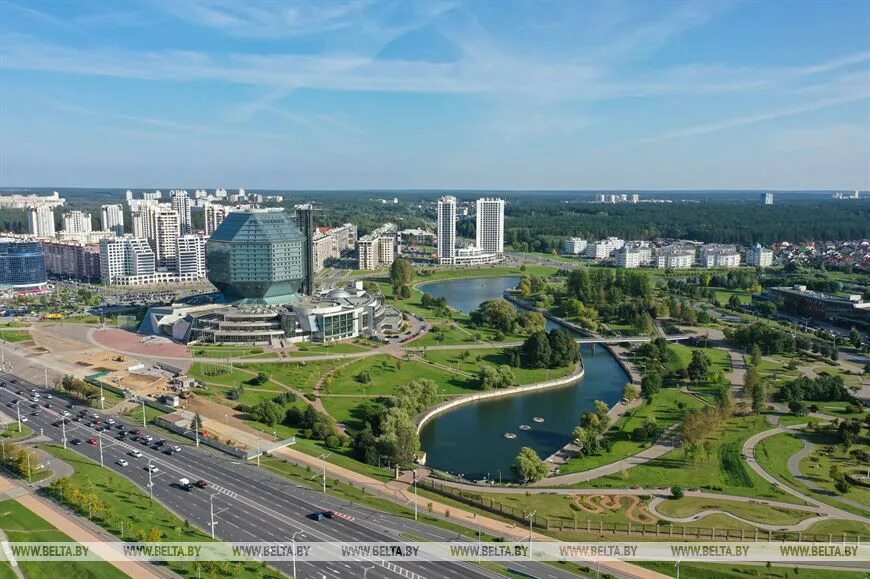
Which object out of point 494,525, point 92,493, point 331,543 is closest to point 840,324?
point 494,525

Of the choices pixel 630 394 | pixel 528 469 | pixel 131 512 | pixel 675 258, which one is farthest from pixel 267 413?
pixel 675 258

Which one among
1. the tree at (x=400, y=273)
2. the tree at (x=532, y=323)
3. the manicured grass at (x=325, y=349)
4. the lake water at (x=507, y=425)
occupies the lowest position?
the lake water at (x=507, y=425)

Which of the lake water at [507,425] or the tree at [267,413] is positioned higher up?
the tree at [267,413]

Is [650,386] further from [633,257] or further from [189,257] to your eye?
[189,257]

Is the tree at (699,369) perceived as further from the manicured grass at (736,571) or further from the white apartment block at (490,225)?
the white apartment block at (490,225)

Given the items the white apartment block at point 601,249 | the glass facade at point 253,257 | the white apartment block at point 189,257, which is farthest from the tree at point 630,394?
the white apartment block at point 601,249

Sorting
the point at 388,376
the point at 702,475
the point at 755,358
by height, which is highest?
the point at 755,358

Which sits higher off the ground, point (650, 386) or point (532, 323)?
point (532, 323)

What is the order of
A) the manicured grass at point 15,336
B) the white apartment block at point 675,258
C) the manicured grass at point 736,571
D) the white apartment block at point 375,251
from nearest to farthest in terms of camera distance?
1. the manicured grass at point 736,571
2. the manicured grass at point 15,336
3. the white apartment block at point 375,251
4. the white apartment block at point 675,258

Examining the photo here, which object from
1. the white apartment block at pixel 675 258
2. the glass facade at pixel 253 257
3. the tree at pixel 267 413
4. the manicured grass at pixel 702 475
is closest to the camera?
the manicured grass at pixel 702 475
